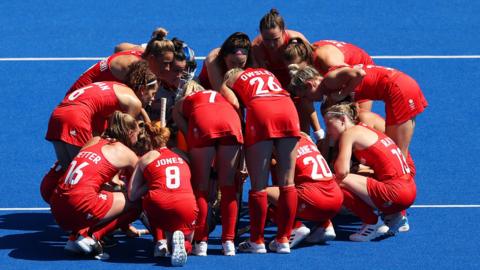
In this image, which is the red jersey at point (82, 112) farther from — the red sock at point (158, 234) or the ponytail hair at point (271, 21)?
the ponytail hair at point (271, 21)

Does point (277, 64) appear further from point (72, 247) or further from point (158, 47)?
point (72, 247)

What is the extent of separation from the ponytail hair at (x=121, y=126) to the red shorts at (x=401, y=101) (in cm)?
233

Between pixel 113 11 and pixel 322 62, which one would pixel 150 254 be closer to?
pixel 322 62

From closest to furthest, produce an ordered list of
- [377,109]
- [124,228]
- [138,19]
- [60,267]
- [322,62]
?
[60,267] → [124,228] → [322,62] → [377,109] → [138,19]

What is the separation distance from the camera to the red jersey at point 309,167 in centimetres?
982

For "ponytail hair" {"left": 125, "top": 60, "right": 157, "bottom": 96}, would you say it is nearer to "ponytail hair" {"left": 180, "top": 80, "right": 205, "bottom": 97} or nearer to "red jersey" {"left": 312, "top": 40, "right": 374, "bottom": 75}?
"ponytail hair" {"left": 180, "top": 80, "right": 205, "bottom": 97}

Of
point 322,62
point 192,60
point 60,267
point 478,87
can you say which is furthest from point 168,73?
point 478,87

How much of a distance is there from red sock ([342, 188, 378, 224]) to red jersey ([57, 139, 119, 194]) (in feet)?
6.24

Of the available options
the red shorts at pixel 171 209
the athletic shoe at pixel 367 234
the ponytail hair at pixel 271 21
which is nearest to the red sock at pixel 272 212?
the athletic shoe at pixel 367 234

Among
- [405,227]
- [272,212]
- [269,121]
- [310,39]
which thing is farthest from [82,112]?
[310,39]

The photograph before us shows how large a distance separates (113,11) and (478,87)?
4994 mm

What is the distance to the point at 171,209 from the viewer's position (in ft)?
30.6

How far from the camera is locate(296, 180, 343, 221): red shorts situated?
383 inches

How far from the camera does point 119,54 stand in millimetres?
10812
